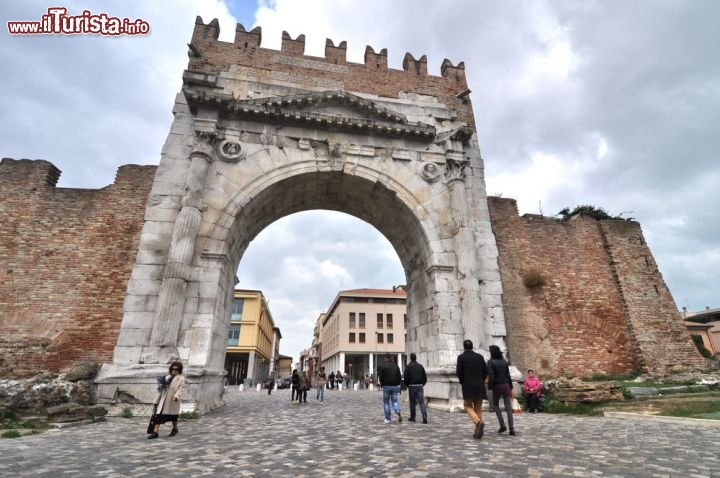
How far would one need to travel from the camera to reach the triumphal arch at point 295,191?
9.38 m

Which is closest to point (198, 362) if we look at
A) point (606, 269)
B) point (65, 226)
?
point (65, 226)

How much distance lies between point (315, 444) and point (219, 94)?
33.9 ft

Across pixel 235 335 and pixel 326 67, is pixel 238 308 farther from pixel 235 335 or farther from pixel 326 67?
pixel 326 67

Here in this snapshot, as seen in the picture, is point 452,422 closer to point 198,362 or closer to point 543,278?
point 198,362

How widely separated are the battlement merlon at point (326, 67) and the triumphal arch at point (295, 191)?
55mm

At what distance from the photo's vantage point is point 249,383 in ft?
109

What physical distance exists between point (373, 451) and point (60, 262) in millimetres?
11659

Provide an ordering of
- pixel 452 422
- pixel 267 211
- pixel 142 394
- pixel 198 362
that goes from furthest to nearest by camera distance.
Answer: pixel 267 211 → pixel 198 362 → pixel 142 394 → pixel 452 422

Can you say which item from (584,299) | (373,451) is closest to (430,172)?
(584,299)

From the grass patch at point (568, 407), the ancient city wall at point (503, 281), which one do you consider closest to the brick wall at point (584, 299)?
the ancient city wall at point (503, 281)

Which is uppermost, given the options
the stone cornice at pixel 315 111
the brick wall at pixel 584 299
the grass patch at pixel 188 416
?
the stone cornice at pixel 315 111

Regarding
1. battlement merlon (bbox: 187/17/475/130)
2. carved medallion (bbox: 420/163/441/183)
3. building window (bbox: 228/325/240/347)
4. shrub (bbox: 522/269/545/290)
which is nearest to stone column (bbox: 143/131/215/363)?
battlement merlon (bbox: 187/17/475/130)

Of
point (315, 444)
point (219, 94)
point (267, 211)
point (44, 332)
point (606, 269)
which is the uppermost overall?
point (219, 94)

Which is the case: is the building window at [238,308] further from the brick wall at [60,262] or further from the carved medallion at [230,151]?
the carved medallion at [230,151]
